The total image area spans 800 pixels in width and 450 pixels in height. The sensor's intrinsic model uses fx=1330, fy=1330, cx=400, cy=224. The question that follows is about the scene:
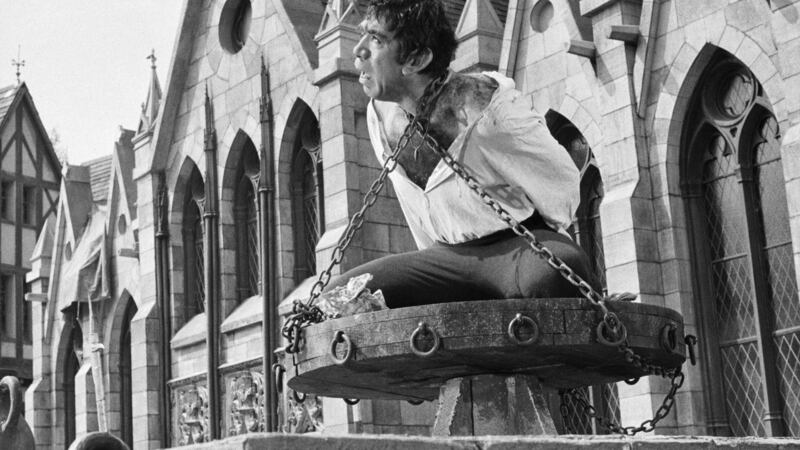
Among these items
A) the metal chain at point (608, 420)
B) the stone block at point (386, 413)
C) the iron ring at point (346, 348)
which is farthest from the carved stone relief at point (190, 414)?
the iron ring at point (346, 348)

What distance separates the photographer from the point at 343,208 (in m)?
18.4

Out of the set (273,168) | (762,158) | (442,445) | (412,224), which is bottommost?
(442,445)

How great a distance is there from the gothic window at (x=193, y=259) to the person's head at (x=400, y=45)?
17.7 metres

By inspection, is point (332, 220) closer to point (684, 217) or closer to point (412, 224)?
point (684, 217)

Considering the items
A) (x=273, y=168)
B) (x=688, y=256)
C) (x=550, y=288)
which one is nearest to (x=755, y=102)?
(x=688, y=256)

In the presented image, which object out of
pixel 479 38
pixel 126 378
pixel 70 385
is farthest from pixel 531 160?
pixel 70 385

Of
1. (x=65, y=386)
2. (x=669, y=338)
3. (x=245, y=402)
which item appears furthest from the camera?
(x=65, y=386)

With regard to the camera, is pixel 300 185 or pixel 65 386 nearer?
pixel 300 185

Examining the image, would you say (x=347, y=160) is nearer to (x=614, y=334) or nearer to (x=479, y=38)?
(x=479, y=38)

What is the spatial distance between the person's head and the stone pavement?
200 centimetres

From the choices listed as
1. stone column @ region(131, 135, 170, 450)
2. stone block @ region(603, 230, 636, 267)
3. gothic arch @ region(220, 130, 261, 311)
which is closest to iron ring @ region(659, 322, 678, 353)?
stone block @ region(603, 230, 636, 267)

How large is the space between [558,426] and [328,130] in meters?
13.2

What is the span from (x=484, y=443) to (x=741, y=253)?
11129mm

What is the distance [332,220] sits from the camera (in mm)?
18547
